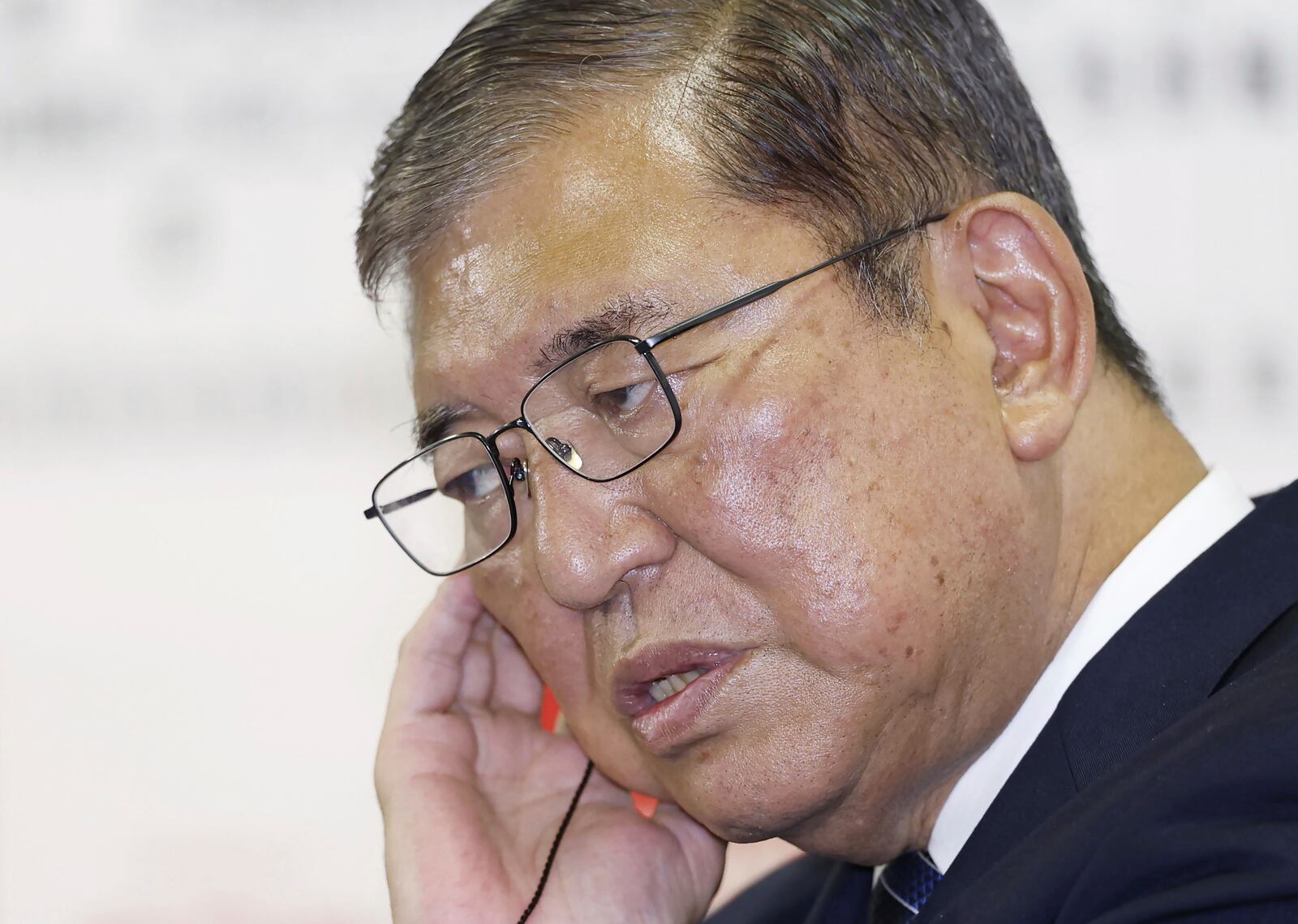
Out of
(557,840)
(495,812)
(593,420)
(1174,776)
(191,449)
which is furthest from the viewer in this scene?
(191,449)

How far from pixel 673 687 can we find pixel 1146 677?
1.75ft

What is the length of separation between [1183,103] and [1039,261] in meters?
1.30

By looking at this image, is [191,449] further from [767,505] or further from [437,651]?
[767,505]

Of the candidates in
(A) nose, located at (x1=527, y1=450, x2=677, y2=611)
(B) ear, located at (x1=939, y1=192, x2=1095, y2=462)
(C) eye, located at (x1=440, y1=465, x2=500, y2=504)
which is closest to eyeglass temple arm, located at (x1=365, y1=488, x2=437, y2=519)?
(C) eye, located at (x1=440, y1=465, x2=500, y2=504)

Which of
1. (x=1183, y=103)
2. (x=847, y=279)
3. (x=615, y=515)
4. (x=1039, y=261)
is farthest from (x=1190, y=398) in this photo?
(x=615, y=515)

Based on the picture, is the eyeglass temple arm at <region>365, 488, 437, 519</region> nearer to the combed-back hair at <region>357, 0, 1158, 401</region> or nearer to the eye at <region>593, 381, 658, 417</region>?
the combed-back hair at <region>357, 0, 1158, 401</region>

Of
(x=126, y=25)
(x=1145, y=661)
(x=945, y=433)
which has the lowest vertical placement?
(x=1145, y=661)

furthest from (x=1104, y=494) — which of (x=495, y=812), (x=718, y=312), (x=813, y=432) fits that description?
(x=495, y=812)

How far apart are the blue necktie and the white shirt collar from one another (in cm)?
6

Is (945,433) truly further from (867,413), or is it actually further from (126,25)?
(126,25)

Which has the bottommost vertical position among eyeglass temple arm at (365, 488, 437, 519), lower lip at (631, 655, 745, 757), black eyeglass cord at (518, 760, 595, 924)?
black eyeglass cord at (518, 760, 595, 924)

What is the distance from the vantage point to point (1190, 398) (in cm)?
261

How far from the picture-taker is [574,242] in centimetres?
145

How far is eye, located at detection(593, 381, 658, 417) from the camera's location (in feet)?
4.78
